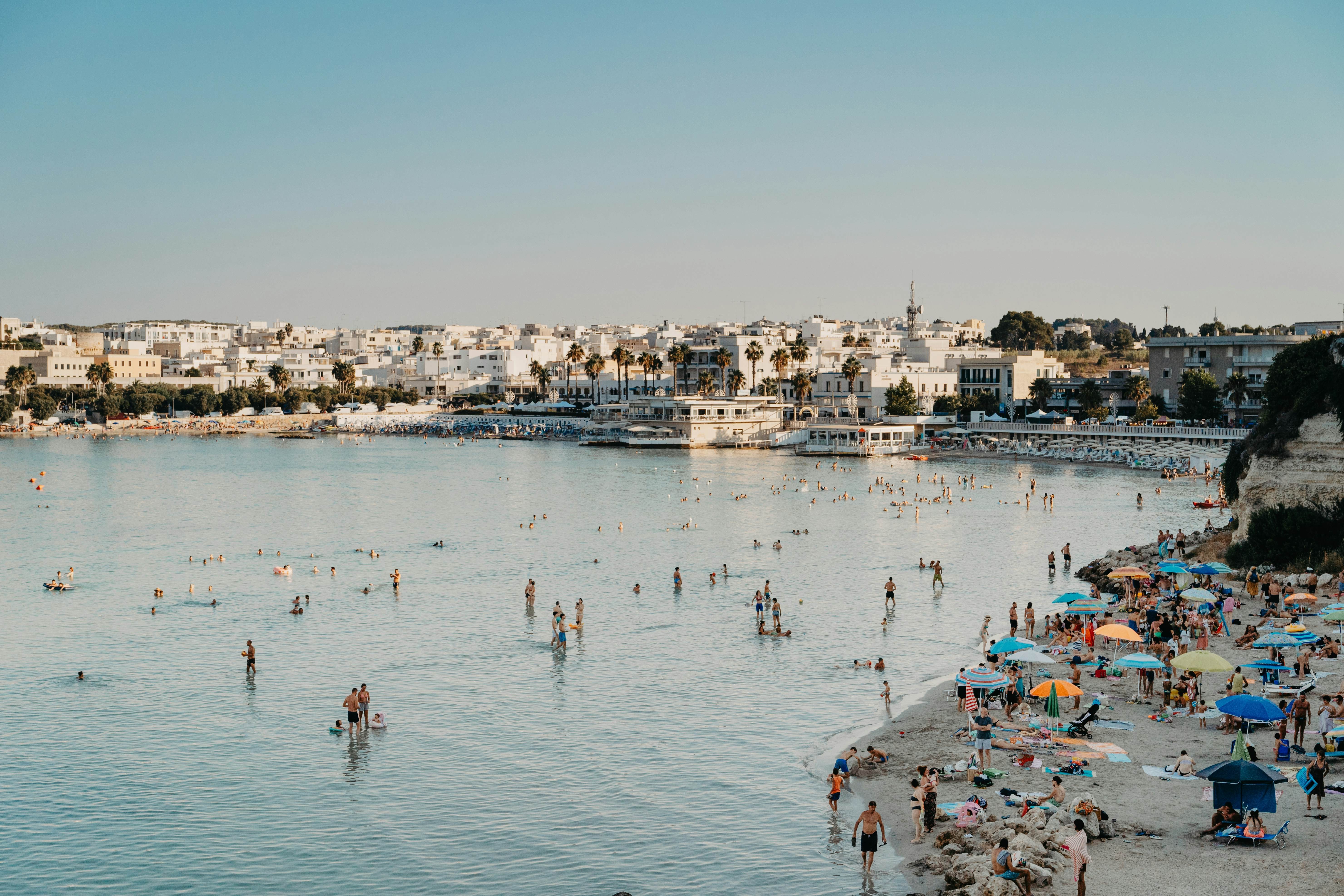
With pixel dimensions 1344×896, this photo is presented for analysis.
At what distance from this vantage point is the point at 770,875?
17.3 meters

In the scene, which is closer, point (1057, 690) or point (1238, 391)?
point (1057, 690)

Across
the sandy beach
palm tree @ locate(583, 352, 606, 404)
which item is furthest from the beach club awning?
palm tree @ locate(583, 352, 606, 404)

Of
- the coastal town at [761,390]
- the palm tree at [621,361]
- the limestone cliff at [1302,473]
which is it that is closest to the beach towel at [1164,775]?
the limestone cliff at [1302,473]

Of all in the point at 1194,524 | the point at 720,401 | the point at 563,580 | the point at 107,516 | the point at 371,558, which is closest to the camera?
the point at 563,580

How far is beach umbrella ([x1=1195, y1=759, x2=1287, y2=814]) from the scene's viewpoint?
53.5 feet

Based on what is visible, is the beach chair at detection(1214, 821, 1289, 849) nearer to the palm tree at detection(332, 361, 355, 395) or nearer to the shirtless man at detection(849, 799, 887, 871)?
the shirtless man at detection(849, 799, 887, 871)

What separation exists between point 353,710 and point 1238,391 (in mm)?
91735

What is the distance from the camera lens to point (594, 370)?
149250 millimetres

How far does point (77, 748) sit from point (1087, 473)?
79369 millimetres

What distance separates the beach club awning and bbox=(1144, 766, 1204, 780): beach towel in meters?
3.65

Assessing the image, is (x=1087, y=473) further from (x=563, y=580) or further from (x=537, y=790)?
(x=537, y=790)

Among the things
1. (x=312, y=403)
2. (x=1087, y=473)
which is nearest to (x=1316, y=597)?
(x=1087, y=473)

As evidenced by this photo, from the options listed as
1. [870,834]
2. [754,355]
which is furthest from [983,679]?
[754,355]

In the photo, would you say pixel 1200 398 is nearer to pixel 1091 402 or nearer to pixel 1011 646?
pixel 1091 402
